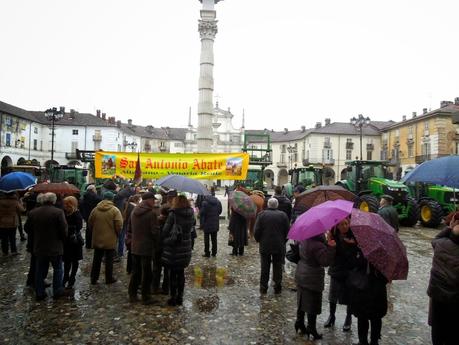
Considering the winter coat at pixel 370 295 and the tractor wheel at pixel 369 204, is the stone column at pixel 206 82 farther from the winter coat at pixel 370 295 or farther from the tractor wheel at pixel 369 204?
the winter coat at pixel 370 295

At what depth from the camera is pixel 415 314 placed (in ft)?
20.2

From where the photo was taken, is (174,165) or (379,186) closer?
(174,165)

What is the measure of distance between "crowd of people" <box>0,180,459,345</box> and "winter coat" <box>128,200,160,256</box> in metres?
0.02

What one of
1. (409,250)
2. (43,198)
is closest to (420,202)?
(409,250)

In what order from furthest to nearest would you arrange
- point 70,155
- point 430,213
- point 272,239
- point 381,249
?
point 70,155, point 430,213, point 272,239, point 381,249

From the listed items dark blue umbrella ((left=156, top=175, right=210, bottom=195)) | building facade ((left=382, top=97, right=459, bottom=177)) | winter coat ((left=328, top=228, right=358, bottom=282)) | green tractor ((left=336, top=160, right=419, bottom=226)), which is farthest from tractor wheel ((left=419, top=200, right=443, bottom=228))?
building facade ((left=382, top=97, right=459, bottom=177))

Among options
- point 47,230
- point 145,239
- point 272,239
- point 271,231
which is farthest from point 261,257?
point 47,230

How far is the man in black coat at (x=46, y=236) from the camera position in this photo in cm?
625

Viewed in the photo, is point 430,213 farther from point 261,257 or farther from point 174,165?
point 261,257

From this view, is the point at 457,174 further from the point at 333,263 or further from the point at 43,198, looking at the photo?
the point at 43,198

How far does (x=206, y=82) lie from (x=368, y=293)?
17.9 m

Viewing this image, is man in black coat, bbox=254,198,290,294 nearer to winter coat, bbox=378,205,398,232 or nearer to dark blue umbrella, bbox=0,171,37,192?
winter coat, bbox=378,205,398,232

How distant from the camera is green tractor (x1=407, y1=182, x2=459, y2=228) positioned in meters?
16.7

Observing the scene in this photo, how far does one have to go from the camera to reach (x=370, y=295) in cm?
436
